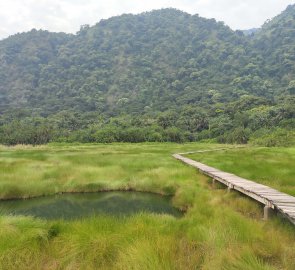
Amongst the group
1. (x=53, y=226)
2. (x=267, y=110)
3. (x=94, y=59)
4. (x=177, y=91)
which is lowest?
(x=53, y=226)

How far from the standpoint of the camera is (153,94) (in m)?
158

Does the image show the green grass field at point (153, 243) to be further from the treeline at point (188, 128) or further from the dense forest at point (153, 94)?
the dense forest at point (153, 94)

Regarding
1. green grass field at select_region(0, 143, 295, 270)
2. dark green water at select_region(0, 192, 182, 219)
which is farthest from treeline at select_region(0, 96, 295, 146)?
green grass field at select_region(0, 143, 295, 270)

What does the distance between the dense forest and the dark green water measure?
5499cm

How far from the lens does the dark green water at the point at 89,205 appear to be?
54.3ft

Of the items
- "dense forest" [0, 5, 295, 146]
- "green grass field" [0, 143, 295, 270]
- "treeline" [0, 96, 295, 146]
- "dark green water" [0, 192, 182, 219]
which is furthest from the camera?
"dense forest" [0, 5, 295, 146]

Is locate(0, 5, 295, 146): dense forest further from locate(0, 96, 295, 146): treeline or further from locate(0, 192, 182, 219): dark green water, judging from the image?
locate(0, 192, 182, 219): dark green water

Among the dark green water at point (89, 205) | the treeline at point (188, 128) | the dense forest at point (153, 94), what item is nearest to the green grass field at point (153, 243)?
the dark green water at point (89, 205)

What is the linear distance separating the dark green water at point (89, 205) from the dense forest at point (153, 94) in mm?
54987

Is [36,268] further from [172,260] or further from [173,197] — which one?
[173,197]

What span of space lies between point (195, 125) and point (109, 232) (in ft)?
283

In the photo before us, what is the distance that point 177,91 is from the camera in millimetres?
161250

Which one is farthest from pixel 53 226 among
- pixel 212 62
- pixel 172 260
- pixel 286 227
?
pixel 212 62

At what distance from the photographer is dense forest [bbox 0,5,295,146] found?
83500 mm
